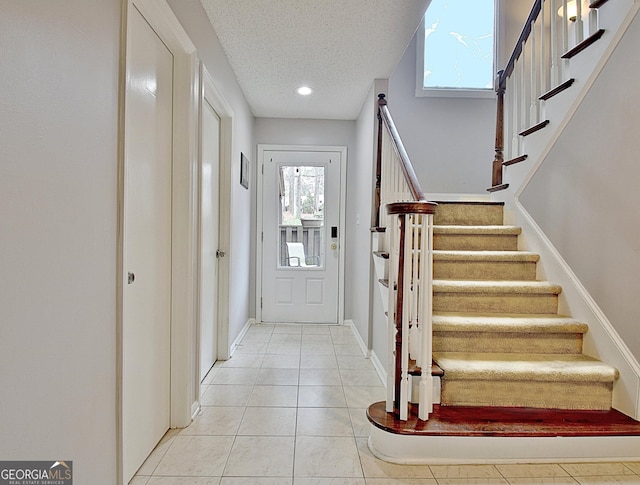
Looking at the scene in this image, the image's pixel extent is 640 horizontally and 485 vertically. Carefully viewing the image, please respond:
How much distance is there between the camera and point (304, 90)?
3406mm

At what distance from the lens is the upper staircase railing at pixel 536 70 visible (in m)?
2.35

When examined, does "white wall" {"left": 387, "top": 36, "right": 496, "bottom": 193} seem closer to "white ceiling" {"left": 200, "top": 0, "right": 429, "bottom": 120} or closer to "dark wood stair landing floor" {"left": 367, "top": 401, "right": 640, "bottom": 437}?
"white ceiling" {"left": 200, "top": 0, "right": 429, "bottom": 120}

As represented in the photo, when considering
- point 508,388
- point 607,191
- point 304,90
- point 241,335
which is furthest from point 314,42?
point 241,335

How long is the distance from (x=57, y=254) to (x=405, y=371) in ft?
4.91

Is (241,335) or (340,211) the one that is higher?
(340,211)

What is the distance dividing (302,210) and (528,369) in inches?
115

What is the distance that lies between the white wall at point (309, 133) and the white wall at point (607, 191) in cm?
224

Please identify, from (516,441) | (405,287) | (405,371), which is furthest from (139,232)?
(516,441)

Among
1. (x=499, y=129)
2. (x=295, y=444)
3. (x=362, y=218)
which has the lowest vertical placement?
(x=295, y=444)

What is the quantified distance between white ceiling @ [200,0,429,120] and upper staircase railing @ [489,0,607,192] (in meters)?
1.00

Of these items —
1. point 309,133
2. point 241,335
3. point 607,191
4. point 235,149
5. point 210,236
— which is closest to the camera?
point 607,191

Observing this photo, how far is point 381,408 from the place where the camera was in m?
1.85

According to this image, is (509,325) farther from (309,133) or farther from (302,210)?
(309,133)

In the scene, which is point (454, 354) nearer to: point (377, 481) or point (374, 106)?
point (377, 481)
